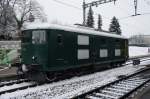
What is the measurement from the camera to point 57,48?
629 inches

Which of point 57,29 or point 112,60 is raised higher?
point 57,29

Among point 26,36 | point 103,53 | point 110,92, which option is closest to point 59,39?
point 26,36

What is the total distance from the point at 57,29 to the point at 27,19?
5740cm

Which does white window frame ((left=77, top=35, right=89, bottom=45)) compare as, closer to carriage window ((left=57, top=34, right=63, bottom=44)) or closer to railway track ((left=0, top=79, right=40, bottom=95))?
carriage window ((left=57, top=34, right=63, bottom=44))

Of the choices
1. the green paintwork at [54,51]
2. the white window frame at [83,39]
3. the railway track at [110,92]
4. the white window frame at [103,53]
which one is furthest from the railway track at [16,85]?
the white window frame at [103,53]

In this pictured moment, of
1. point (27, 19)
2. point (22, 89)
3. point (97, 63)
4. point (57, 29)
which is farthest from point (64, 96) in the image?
point (27, 19)

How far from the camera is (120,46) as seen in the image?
26.3 m

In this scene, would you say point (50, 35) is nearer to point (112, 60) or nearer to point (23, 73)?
point (23, 73)

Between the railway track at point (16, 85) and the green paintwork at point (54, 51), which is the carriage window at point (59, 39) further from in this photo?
the railway track at point (16, 85)

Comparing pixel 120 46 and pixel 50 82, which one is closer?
pixel 50 82

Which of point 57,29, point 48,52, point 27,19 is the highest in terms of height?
point 27,19

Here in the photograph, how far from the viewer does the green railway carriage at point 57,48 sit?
15.5 m

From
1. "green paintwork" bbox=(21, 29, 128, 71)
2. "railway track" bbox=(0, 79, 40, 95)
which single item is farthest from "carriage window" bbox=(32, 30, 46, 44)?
"railway track" bbox=(0, 79, 40, 95)

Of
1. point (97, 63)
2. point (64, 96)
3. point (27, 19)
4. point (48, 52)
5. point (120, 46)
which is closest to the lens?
point (64, 96)
